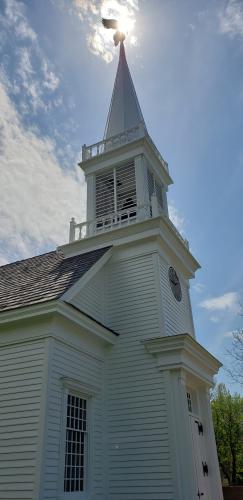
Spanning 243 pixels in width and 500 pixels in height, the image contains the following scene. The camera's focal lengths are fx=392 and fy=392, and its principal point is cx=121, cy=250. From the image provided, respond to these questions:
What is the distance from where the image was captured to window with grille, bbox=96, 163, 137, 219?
1528cm

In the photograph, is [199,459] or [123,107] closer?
[199,459]

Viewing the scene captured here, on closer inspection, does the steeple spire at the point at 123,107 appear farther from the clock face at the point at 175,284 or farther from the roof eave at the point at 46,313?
the roof eave at the point at 46,313

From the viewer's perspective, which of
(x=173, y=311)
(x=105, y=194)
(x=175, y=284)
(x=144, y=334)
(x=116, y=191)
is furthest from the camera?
(x=105, y=194)

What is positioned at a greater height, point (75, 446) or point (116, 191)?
point (116, 191)

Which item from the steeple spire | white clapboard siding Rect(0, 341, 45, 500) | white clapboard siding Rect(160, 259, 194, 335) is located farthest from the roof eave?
the steeple spire

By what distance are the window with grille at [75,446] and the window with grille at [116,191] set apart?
742cm

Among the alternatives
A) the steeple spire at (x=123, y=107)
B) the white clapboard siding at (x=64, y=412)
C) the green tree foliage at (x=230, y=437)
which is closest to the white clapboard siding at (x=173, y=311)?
the white clapboard siding at (x=64, y=412)

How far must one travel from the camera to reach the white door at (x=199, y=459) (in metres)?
10.7

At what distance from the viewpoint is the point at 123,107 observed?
1891 cm

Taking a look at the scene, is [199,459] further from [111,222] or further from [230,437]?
[230,437]

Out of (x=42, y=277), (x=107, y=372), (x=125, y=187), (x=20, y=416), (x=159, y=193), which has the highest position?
(x=159, y=193)

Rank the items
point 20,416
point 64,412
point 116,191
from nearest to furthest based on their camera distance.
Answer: point 20,416 < point 64,412 < point 116,191

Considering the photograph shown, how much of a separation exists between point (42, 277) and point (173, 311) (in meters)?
4.35

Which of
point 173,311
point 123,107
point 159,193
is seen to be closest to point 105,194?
point 159,193
